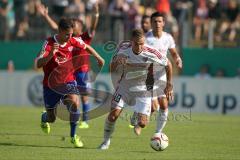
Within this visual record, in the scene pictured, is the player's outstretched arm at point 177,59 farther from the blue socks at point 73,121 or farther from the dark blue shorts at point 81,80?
the dark blue shorts at point 81,80

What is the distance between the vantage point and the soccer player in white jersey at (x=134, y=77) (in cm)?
1470

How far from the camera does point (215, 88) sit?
1069 inches

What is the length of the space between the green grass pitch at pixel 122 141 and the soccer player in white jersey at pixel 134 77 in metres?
0.66

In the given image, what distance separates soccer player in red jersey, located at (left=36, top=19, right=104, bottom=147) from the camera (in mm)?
15266

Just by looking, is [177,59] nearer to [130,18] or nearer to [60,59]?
[60,59]

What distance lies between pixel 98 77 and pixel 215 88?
14.3 ft

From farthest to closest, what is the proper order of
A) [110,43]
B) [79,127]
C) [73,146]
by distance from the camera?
[110,43] → [79,127] → [73,146]

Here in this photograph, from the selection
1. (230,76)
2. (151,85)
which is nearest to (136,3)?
(230,76)

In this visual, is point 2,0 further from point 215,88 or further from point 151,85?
point 151,85

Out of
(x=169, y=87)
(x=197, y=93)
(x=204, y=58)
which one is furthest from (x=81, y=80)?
(x=204, y=58)

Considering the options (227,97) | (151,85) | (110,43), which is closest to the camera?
(151,85)

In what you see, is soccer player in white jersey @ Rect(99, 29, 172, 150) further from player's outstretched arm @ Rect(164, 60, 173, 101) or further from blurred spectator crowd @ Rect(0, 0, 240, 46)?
blurred spectator crowd @ Rect(0, 0, 240, 46)

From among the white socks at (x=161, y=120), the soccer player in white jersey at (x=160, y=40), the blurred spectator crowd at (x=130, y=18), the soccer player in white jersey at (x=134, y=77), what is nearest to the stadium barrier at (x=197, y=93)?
the blurred spectator crowd at (x=130, y=18)

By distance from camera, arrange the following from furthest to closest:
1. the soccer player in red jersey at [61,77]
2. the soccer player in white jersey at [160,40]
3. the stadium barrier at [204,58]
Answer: the stadium barrier at [204,58], the soccer player in white jersey at [160,40], the soccer player in red jersey at [61,77]
